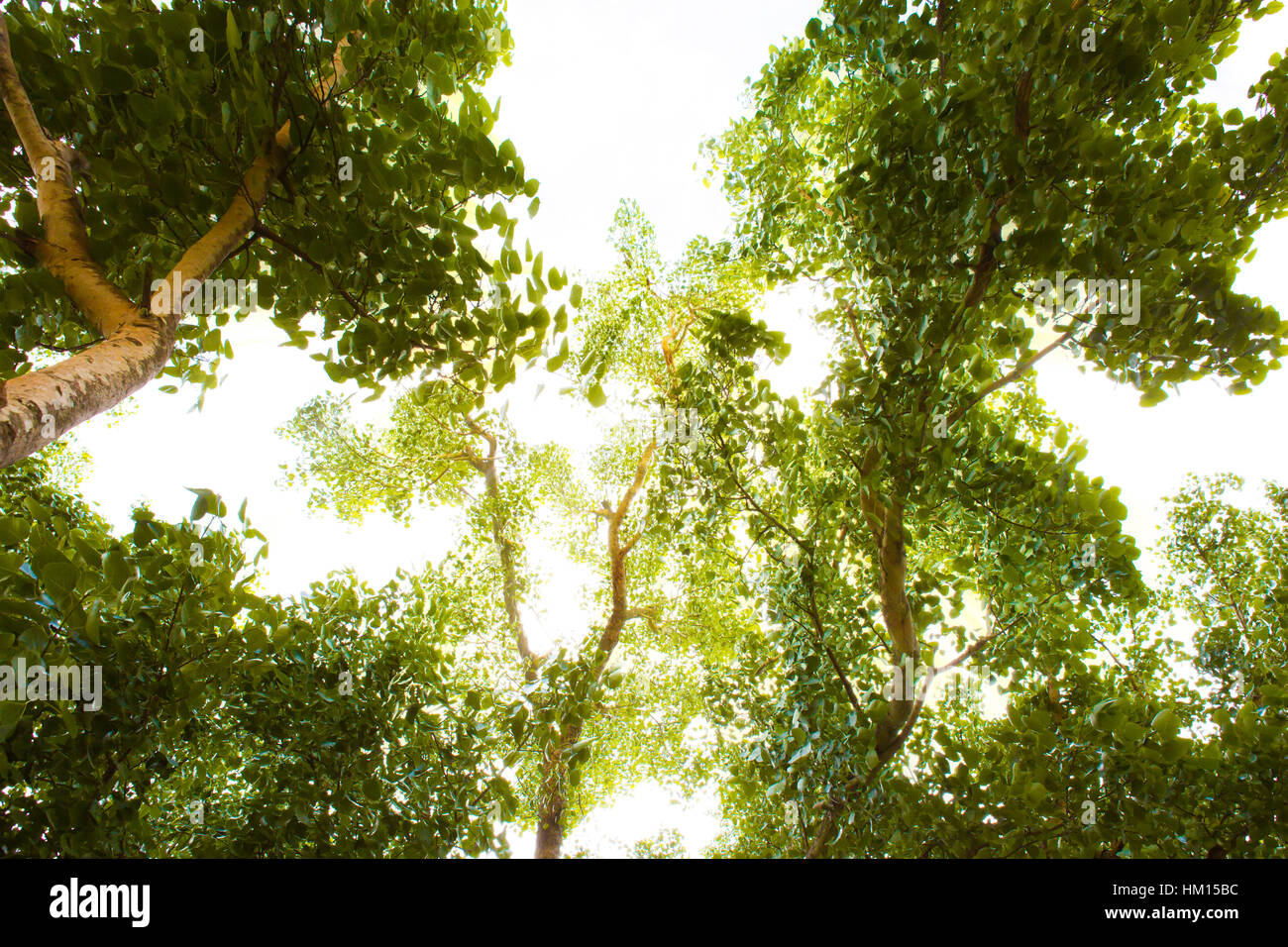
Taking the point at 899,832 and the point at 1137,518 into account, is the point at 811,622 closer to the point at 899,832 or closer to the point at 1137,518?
the point at 899,832

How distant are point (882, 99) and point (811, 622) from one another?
297 centimetres

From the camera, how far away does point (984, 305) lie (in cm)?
326

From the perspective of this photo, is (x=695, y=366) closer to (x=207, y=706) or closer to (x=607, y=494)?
(x=207, y=706)

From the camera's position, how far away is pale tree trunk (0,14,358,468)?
4.92 feet

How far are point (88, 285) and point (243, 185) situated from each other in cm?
60

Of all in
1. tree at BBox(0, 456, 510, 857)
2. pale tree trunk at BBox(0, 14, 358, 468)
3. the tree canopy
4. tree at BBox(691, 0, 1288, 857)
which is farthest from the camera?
tree at BBox(691, 0, 1288, 857)

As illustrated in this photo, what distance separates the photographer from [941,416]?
3.08 meters

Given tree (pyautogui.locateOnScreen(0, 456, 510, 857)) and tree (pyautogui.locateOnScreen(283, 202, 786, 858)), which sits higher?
tree (pyautogui.locateOnScreen(283, 202, 786, 858))

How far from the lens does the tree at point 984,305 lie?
8.23 feet

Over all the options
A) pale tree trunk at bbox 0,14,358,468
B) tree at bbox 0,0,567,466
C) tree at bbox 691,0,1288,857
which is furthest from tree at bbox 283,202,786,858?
pale tree trunk at bbox 0,14,358,468
